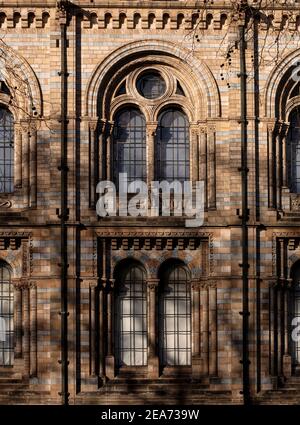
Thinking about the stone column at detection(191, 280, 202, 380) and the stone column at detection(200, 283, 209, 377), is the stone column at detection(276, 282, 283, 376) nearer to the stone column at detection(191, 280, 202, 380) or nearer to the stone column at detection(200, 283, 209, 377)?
the stone column at detection(200, 283, 209, 377)

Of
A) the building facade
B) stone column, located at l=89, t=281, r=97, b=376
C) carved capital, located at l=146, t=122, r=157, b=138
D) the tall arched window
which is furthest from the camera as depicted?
the tall arched window

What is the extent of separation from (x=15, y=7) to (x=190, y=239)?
328 inches

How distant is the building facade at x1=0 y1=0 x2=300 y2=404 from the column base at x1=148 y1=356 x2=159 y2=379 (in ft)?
0.13

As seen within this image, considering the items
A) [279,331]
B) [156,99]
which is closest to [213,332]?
[279,331]

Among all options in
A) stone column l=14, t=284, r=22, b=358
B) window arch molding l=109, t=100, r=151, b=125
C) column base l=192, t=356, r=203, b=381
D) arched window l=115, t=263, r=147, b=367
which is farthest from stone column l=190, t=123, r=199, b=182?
stone column l=14, t=284, r=22, b=358

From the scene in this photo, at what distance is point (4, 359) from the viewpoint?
25688 millimetres

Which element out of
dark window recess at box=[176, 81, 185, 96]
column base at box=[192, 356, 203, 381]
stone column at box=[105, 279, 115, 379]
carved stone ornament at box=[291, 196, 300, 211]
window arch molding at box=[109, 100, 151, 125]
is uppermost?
dark window recess at box=[176, 81, 185, 96]

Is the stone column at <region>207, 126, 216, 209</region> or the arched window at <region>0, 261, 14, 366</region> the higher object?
the stone column at <region>207, 126, 216, 209</region>

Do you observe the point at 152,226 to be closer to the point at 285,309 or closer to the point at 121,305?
the point at 121,305

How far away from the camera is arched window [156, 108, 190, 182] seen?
86.1 ft

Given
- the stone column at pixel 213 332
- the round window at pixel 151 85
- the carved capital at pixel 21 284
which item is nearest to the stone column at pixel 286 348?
the stone column at pixel 213 332

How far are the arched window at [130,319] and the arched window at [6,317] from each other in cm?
301

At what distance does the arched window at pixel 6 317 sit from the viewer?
2567 cm

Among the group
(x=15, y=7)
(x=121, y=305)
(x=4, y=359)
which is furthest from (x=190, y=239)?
(x=15, y=7)
